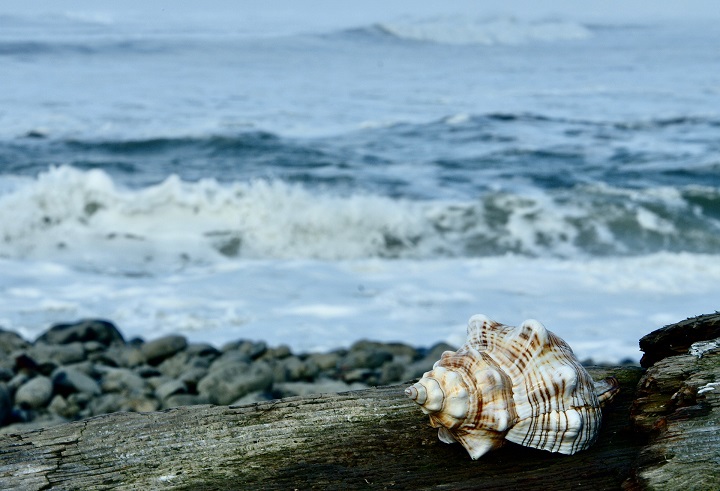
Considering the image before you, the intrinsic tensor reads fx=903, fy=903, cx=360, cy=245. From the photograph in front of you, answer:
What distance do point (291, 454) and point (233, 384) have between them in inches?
145

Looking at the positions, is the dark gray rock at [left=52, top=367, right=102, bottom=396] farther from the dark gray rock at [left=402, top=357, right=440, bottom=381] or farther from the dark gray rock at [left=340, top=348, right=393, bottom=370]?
the dark gray rock at [left=402, top=357, right=440, bottom=381]

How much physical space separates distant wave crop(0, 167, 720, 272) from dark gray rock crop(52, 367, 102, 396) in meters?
3.46

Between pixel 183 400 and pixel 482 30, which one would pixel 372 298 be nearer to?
pixel 183 400

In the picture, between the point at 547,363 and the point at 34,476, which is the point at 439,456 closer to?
the point at 547,363

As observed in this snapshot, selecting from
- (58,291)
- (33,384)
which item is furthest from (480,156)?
(33,384)

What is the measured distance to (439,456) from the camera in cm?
179

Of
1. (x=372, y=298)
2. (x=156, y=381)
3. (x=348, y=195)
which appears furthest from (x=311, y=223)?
(x=156, y=381)

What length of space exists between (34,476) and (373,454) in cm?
66

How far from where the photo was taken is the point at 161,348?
639cm

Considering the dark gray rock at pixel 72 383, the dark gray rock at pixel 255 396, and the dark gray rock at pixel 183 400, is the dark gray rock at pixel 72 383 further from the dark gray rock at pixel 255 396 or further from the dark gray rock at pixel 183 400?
the dark gray rock at pixel 255 396

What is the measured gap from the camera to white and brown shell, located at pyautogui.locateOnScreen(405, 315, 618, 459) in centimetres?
169

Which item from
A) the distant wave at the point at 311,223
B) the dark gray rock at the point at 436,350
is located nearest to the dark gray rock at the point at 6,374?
the dark gray rock at the point at 436,350

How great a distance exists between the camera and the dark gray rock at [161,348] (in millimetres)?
6359

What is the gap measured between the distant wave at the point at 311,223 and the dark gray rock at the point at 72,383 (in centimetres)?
346
